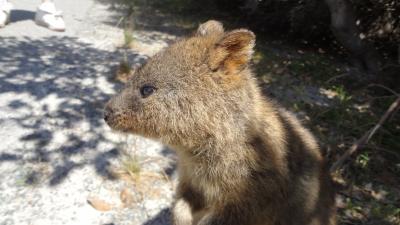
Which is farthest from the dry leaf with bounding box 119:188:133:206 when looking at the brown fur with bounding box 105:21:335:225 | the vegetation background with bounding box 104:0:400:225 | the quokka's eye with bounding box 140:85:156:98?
the vegetation background with bounding box 104:0:400:225

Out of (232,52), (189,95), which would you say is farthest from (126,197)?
(232,52)

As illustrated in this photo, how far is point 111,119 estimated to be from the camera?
3074mm

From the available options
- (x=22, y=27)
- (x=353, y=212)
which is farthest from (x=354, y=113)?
(x=22, y=27)

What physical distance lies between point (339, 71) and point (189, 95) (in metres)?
4.93

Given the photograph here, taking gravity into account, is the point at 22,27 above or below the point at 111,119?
below

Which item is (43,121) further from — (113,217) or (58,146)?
(113,217)

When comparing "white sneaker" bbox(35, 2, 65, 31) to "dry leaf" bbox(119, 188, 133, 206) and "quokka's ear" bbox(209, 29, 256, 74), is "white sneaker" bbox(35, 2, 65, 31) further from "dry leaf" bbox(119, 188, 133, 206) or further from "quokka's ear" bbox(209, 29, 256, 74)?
"quokka's ear" bbox(209, 29, 256, 74)

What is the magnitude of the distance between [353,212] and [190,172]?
1986 millimetres

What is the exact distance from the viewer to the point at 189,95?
9.70ft

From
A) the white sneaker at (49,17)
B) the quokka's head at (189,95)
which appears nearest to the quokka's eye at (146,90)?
the quokka's head at (189,95)

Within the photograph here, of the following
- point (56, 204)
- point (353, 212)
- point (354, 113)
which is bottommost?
point (56, 204)

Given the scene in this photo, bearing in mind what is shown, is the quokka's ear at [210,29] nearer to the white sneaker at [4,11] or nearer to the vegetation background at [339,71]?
the vegetation background at [339,71]

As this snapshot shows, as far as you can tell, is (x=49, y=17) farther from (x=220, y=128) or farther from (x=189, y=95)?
(x=220, y=128)

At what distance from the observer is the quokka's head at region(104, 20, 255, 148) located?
9.51ft
